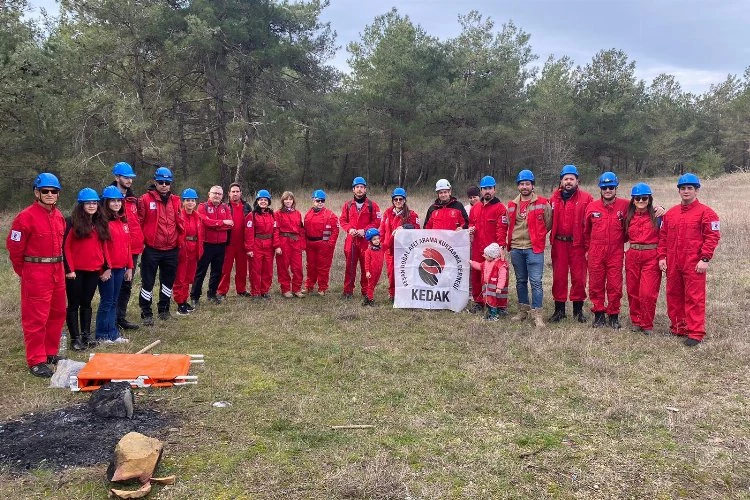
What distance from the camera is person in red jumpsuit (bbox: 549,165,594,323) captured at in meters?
7.12

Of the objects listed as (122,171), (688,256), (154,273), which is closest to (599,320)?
(688,256)

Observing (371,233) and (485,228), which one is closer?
(485,228)

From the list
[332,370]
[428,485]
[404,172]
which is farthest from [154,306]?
[404,172]

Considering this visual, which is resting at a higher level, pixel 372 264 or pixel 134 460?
pixel 372 264

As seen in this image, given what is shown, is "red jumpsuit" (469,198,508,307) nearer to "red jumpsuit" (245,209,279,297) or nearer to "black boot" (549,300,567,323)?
"black boot" (549,300,567,323)

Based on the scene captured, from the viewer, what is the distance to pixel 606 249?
22.6ft

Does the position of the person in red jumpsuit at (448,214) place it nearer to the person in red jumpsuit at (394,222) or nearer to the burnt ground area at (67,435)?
the person in red jumpsuit at (394,222)

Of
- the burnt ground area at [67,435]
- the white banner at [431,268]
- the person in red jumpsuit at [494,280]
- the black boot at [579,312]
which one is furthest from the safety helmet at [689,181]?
the burnt ground area at [67,435]

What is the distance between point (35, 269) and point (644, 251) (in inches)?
284

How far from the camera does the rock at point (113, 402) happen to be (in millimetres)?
4168

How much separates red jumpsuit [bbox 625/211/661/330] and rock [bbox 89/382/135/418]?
615 cm

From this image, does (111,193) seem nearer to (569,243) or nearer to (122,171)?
(122,171)

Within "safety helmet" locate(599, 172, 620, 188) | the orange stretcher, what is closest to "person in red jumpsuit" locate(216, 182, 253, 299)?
the orange stretcher

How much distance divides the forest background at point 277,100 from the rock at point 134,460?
11162 mm
